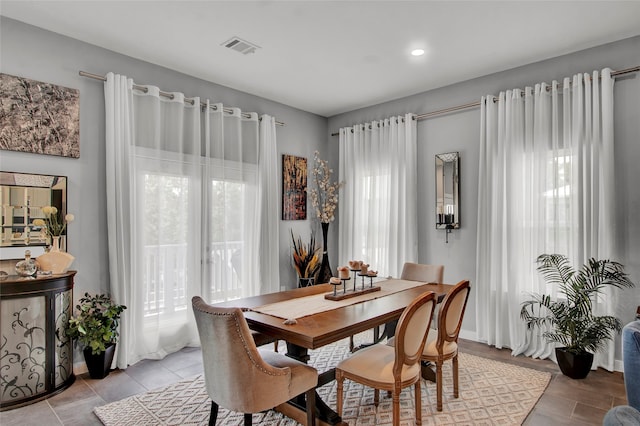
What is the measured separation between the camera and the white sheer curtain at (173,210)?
3385 mm

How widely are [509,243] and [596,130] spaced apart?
1.25m

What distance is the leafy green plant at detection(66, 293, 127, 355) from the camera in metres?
2.99

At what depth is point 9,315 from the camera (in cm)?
263

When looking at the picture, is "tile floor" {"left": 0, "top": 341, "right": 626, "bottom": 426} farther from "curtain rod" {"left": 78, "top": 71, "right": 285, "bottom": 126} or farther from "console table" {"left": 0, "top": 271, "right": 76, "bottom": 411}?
"curtain rod" {"left": 78, "top": 71, "right": 285, "bottom": 126}

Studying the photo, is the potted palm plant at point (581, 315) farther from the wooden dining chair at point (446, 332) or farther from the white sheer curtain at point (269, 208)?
the white sheer curtain at point (269, 208)

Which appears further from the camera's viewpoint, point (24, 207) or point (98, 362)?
point (98, 362)

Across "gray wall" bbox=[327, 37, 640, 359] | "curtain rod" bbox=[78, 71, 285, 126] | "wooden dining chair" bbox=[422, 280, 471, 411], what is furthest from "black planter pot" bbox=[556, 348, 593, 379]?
"curtain rod" bbox=[78, 71, 285, 126]

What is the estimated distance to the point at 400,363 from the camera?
2.12 meters

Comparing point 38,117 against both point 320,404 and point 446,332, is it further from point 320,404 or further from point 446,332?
point 446,332

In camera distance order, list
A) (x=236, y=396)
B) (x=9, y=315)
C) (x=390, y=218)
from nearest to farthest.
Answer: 1. (x=236, y=396)
2. (x=9, y=315)
3. (x=390, y=218)

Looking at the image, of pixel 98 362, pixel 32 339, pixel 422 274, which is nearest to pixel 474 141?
pixel 422 274

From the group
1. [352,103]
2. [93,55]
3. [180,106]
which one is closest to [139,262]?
[180,106]

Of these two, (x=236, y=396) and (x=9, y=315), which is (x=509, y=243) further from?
(x=9, y=315)

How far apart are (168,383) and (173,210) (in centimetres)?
160
